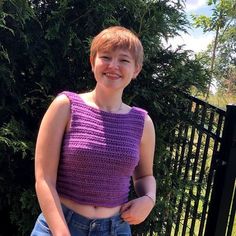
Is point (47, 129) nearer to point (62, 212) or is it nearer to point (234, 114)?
point (62, 212)

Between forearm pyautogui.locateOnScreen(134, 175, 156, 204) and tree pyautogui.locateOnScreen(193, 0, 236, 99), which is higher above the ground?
tree pyautogui.locateOnScreen(193, 0, 236, 99)

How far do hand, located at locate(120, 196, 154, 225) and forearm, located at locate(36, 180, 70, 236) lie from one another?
32cm

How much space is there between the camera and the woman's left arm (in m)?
1.92

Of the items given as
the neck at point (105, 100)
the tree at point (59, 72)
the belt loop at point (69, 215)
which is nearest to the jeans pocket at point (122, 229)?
the belt loop at point (69, 215)

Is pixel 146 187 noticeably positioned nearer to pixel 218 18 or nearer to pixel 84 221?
pixel 84 221

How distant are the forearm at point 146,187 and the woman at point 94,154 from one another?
0.30 feet

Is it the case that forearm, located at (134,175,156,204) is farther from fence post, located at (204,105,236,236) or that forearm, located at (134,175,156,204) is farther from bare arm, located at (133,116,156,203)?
fence post, located at (204,105,236,236)

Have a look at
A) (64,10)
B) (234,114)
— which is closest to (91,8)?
(64,10)

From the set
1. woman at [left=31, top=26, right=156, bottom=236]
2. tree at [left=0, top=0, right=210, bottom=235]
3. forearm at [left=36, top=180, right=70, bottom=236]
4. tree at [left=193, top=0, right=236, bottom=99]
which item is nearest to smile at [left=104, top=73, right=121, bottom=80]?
woman at [left=31, top=26, right=156, bottom=236]

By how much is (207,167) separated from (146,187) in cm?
162

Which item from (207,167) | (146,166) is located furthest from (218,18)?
(146,166)

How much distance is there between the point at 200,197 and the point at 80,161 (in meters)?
1.96

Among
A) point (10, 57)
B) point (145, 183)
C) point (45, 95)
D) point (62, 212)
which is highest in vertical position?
point (10, 57)

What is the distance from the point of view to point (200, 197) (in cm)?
348
